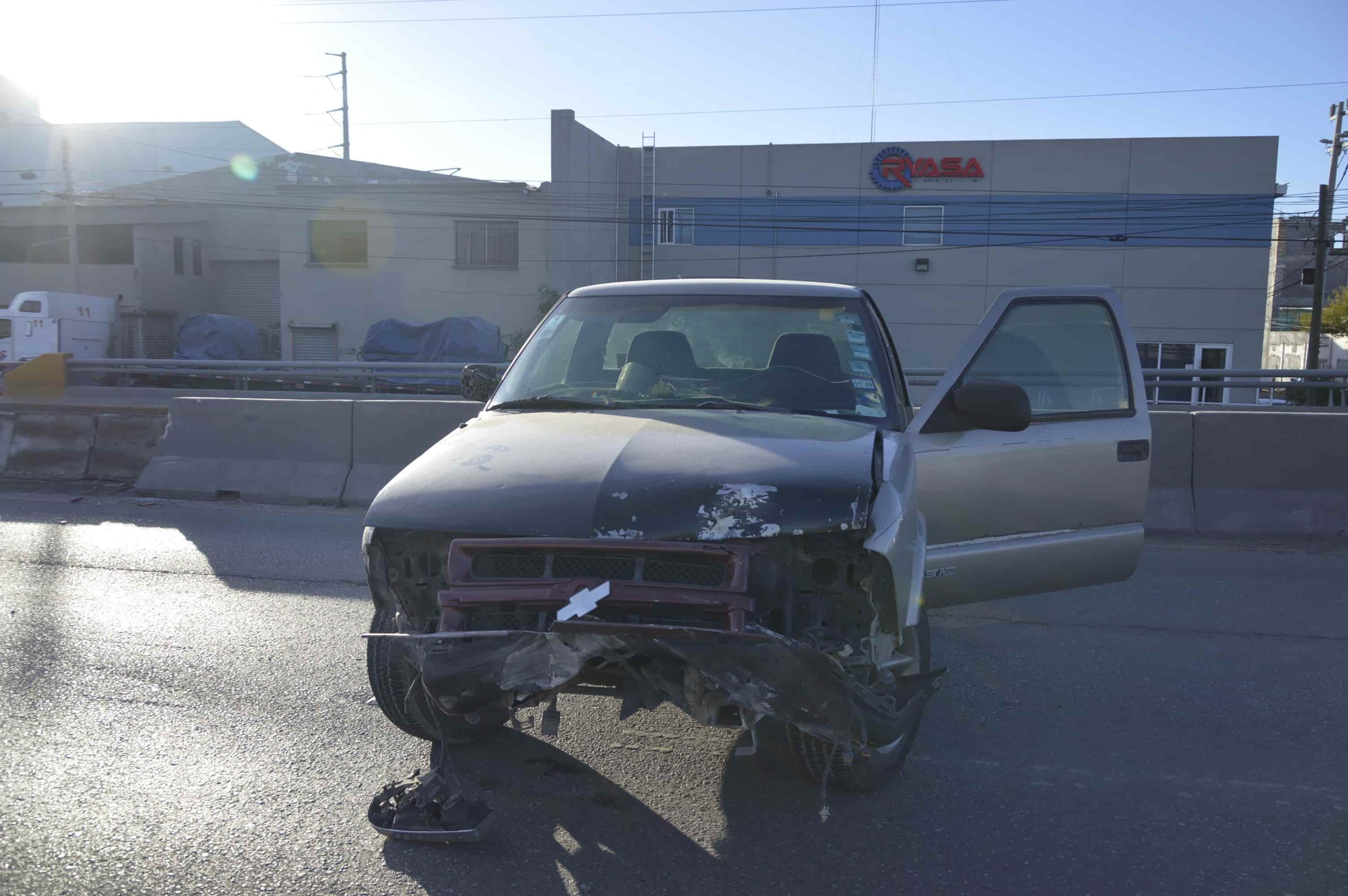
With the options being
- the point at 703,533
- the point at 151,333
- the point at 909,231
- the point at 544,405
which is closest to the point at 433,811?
the point at 703,533

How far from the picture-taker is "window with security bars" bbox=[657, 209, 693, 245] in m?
36.3

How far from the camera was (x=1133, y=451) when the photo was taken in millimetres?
4980

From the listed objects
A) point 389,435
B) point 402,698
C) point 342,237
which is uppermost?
point 342,237

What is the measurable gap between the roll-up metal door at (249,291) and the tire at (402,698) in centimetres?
4467

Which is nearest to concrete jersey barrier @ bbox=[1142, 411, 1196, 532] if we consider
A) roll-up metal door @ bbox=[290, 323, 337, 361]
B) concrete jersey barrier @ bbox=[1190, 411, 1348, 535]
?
concrete jersey barrier @ bbox=[1190, 411, 1348, 535]

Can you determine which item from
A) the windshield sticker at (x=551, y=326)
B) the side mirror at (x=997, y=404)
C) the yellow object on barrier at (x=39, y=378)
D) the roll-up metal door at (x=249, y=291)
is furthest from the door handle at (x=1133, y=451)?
the roll-up metal door at (x=249, y=291)

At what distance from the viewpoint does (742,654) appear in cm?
273

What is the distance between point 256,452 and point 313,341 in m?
29.8

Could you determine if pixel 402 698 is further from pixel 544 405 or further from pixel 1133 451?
pixel 1133 451

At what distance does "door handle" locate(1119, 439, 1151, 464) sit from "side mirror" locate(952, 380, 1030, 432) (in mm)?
1026

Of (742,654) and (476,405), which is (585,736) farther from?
(476,405)

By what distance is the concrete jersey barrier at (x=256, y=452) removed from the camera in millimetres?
9805

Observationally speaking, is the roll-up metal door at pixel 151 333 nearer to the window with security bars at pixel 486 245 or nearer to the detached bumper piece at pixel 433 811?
the window with security bars at pixel 486 245

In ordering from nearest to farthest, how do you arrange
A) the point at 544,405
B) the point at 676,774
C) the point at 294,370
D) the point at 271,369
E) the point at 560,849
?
the point at 560,849 < the point at 676,774 < the point at 544,405 < the point at 294,370 < the point at 271,369
